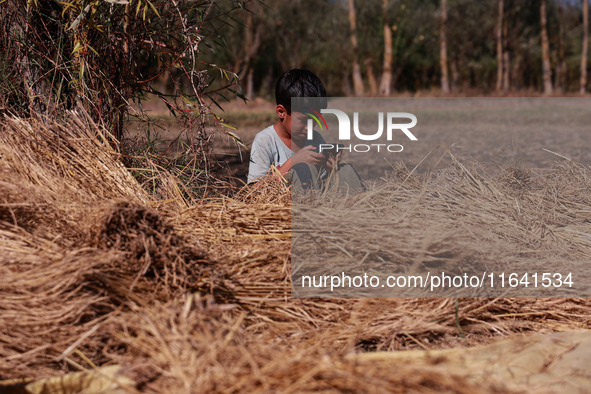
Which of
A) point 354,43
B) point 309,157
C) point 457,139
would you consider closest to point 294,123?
point 309,157

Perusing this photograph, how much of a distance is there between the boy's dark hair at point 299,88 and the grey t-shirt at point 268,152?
184mm

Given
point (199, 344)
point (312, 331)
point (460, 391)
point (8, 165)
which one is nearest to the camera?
point (460, 391)

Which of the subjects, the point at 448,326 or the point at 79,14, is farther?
the point at 79,14

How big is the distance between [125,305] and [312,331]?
1.96ft

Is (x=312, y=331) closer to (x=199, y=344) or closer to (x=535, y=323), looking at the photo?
(x=199, y=344)

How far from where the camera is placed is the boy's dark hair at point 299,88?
279cm

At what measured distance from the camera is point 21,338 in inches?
63.4

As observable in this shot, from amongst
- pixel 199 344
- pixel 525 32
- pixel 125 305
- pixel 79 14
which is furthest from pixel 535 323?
pixel 525 32

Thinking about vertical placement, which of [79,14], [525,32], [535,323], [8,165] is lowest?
[535,323]

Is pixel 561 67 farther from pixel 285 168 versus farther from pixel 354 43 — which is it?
pixel 285 168

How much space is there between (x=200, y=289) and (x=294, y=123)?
4.33 ft

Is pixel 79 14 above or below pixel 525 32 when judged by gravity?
below

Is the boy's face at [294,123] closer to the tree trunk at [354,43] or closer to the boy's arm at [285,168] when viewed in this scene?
the boy's arm at [285,168]

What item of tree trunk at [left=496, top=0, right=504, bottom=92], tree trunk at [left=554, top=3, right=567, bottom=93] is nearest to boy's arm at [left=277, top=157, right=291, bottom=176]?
tree trunk at [left=496, top=0, right=504, bottom=92]
